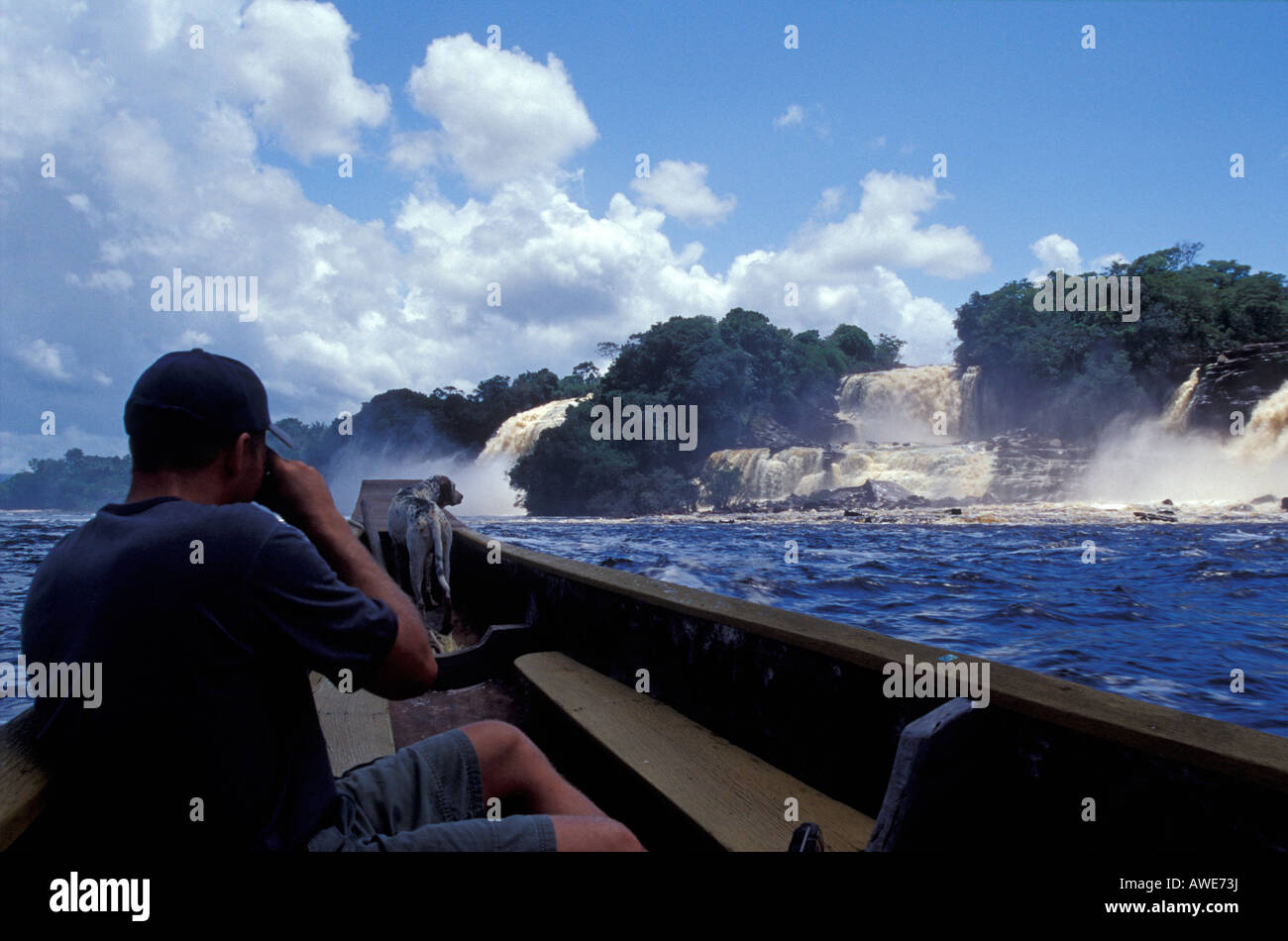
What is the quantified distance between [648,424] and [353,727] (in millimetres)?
52033

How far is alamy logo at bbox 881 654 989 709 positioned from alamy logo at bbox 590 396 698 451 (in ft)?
163

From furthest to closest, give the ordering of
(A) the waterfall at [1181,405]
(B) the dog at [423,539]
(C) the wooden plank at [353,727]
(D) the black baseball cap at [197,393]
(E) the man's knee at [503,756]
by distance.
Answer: (A) the waterfall at [1181,405], (B) the dog at [423,539], (C) the wooden plank at [353,727], (E) the man's knee at [503,756], (D) the black baseball cap at [197,393]

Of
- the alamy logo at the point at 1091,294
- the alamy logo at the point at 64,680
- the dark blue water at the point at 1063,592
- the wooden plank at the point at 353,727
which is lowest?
the dark blue water at the point at 1063,592

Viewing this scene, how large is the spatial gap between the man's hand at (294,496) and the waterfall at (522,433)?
5438 centimetres

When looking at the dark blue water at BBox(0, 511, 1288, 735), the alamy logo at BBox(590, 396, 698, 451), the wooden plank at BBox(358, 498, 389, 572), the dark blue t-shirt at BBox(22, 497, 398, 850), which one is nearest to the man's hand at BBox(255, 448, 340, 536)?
the dark blue t-shirt at BBox(22, 497, 398, 850)

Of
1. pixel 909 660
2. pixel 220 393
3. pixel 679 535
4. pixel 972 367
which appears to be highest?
pixel 972 367

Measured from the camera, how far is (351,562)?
1475 millimetres

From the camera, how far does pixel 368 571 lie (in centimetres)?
147

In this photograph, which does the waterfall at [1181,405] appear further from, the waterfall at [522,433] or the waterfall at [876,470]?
the waterfall at [522,433]

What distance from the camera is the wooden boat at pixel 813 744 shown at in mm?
1360
